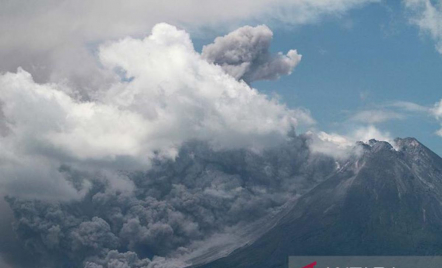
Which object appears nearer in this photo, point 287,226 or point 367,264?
point 367,264

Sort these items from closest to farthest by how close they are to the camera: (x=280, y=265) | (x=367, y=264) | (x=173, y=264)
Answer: (x=367, y=264), (x=280, y=265), (x=173, y=264)

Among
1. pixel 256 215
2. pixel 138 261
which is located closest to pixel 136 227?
pixel 138 261

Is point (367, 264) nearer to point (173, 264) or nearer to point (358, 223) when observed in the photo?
point (358, 223)

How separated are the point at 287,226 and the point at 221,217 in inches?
731

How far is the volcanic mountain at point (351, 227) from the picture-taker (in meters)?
177

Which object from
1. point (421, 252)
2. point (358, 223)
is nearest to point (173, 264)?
point (358, 223)

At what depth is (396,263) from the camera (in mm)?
171375

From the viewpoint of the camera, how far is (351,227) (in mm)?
185750

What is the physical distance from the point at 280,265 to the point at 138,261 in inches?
1390

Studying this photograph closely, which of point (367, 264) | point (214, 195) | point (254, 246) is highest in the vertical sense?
point (214, 195)

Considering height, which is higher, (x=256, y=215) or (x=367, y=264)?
(x=256, y=215)

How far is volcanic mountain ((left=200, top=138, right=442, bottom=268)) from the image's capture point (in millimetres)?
177000

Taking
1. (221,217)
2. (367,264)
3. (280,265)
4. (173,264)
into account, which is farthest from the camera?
(221,217)

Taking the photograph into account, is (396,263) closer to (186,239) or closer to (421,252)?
(421,252)
